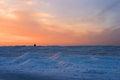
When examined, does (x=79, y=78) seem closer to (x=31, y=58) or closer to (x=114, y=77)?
(x=114, y=77)

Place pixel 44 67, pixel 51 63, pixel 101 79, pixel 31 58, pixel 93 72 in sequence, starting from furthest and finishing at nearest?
pixel 31 58 < pixel 51 63 < pixel 44 67 < pixel 93 72 < pixel 101 79

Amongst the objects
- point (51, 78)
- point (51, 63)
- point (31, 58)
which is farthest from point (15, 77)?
point (31, 58)

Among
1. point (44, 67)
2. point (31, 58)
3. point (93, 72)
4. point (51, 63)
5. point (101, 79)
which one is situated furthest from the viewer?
point (31, 58)

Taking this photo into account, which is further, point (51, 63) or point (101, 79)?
point (51, 63)

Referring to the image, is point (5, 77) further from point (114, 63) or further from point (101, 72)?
point (114, 63)

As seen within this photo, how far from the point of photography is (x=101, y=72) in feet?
62.2

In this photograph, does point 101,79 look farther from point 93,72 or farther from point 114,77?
point 93,72

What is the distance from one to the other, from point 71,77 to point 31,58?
11.2m

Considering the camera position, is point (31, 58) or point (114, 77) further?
point (31, 58)

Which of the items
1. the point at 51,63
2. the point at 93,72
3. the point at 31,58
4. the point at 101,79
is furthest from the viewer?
the point at 31,58

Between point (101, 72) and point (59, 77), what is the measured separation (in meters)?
3.12

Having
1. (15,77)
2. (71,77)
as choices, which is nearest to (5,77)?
(15,77)

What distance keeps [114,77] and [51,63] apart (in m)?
8.14

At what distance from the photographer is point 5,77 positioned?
16.9 m
